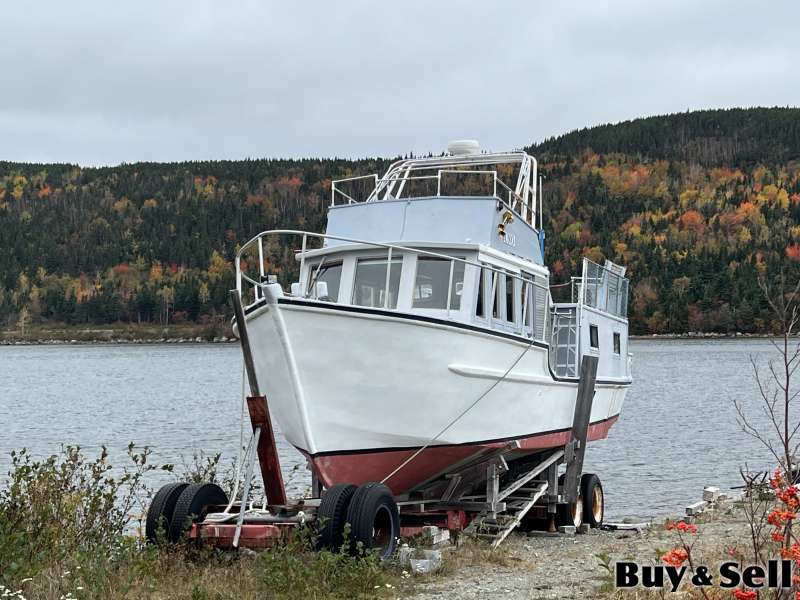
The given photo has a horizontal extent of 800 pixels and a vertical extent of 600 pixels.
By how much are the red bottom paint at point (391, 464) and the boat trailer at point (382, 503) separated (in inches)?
11.2

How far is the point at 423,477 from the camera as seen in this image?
43.4ft

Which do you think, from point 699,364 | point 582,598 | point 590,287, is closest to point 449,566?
point 582,598

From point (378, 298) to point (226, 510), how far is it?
3.44 m

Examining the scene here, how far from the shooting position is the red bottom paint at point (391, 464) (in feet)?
39.5

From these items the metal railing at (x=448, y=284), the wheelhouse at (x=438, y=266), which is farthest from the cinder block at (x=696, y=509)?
the metal railing at (x=448, y=284)

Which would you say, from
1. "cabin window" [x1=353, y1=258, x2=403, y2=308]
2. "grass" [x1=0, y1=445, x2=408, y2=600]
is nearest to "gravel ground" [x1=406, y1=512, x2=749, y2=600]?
"grass" [x1=0, y1=445, x2=408, y2=600]

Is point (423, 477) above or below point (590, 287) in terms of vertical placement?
below

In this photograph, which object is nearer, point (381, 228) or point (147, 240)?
point (381, 228)

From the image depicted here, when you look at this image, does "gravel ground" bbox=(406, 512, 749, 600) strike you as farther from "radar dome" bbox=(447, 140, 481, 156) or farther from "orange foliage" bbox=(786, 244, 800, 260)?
"orange foliage" bbox=(786, 244, 800, 260)

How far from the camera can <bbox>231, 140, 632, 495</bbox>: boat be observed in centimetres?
1186

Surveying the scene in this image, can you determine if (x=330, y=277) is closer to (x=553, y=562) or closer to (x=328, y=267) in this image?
(x=328, y=267)

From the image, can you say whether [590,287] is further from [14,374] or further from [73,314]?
[73,314]

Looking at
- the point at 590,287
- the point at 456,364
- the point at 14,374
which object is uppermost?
the point at 590,287

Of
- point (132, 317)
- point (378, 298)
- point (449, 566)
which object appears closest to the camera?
point (449, 566)
